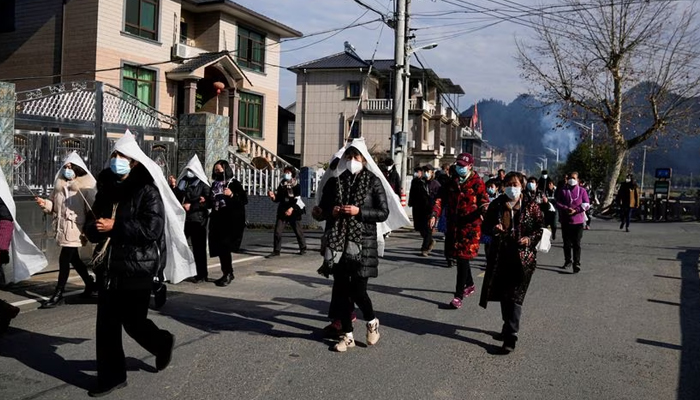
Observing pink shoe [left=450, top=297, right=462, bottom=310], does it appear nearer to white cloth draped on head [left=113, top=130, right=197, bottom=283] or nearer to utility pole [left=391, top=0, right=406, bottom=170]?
white cloth draped on head [left=113, top=130, right=197, bottom=283]

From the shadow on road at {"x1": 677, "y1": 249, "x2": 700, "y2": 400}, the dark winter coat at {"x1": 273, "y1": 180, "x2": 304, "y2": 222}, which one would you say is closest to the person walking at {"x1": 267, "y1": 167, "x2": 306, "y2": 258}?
the dark winter coat at {"x1": 273, "y1": 180, "x2": 304, "y2": 222}

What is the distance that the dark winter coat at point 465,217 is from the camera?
8086 mm

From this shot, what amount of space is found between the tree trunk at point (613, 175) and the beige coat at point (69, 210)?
1124 inches

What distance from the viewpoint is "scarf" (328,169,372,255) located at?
6031mm

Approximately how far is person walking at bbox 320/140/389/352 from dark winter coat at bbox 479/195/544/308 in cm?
119

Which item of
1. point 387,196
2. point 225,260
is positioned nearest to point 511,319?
point 387,196

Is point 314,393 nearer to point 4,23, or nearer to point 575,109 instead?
point 4,23

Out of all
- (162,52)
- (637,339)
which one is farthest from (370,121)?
(637,339)

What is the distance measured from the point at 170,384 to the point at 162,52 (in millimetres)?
21283

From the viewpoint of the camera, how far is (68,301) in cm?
809

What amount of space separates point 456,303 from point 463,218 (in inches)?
42.9

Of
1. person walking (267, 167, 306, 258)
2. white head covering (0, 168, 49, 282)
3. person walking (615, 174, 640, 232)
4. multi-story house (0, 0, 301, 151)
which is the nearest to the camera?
white head covering (0, 168, 49, 282)

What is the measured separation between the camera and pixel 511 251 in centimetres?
633

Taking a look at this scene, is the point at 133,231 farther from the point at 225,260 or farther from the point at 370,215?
the point at 225,260
